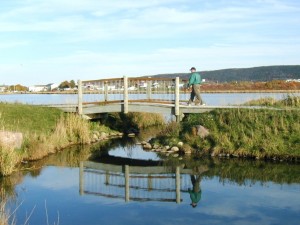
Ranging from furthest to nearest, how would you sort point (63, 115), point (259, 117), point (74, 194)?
1. point (63, 115)
2. point (259, 117)
3. point (74, 194)

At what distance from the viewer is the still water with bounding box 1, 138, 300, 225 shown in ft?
34.8

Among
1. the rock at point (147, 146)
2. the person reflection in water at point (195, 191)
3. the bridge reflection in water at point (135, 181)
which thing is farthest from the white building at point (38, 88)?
the person reflection in water at point (195, 191)

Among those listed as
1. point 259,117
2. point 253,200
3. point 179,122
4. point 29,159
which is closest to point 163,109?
point 179,122

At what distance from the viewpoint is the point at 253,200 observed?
468 inches

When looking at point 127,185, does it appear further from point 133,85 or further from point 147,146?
point 133,85

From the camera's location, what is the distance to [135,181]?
14672 mm

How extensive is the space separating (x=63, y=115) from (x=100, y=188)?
10.6 metres

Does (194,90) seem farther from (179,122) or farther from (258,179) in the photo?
(258,179)

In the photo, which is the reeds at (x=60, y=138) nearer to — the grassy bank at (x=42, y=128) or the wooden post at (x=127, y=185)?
the grassy bank at (x=42, y=128)

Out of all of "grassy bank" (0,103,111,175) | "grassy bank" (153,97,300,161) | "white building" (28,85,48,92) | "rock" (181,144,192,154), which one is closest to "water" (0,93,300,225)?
"grassy bank" (0,103,111,175)

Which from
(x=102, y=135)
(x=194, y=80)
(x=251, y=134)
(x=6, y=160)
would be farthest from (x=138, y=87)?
(x=6, y=160)

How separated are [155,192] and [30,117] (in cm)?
1107

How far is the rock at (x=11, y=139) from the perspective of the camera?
15052 millimetres

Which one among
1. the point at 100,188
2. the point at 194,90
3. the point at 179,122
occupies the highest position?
the point at 194,90
